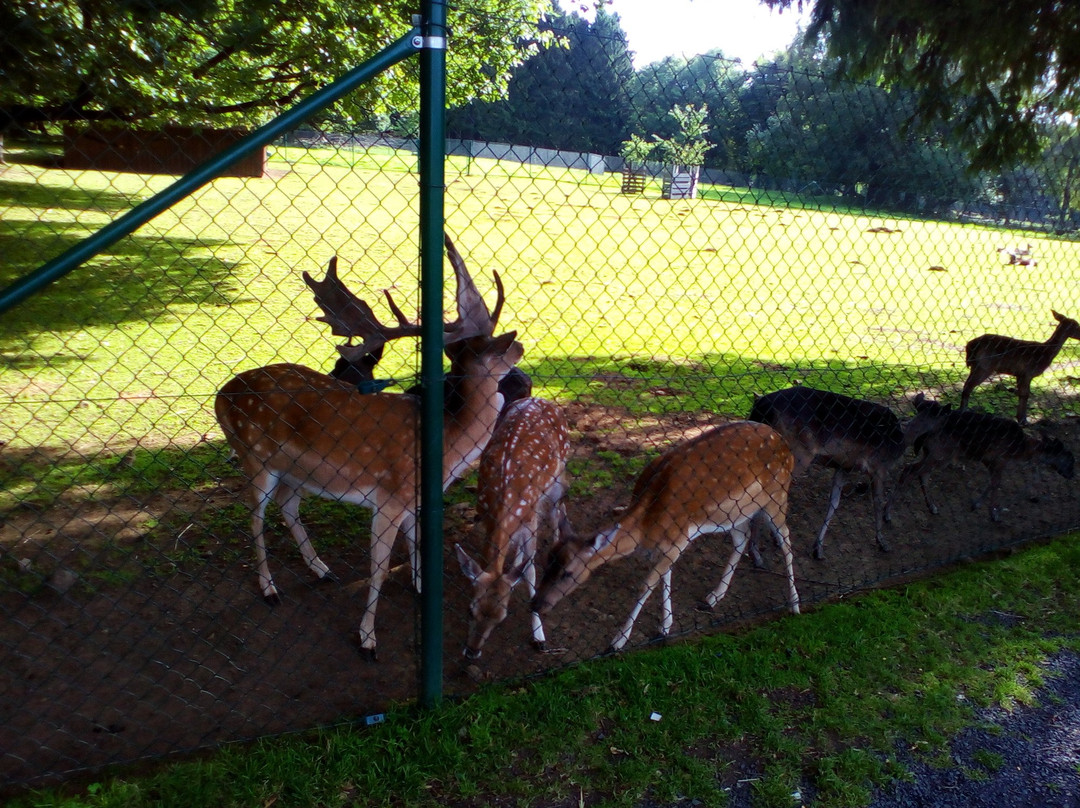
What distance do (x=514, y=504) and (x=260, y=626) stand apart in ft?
4.59

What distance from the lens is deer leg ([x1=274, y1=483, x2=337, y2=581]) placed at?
457cm

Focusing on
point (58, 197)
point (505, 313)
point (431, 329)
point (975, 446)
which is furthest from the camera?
point (505, 313)

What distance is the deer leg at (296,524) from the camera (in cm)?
457

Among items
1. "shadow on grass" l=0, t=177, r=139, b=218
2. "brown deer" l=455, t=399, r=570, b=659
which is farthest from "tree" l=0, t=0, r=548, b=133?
"shadow on grass" l=0, t=177, r=139, b=218

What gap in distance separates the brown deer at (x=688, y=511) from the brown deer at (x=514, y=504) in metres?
0.23

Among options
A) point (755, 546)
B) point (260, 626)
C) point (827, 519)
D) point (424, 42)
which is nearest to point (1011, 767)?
point (755, 546)

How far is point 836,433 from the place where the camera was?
17.6 feet

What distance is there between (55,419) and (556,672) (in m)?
4.67

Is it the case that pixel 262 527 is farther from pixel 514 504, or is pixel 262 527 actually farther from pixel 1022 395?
pixel 1022 395

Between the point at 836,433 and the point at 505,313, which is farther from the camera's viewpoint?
the point at 505,313

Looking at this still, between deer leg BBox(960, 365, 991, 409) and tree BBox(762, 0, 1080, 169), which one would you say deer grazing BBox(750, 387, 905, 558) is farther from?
deer leg BBox(960, 365, 991, 409)

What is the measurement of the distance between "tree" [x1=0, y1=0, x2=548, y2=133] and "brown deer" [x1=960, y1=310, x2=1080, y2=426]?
514 centimetres

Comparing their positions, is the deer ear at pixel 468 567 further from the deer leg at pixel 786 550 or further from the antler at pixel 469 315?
the deer leg at pixel 786 550

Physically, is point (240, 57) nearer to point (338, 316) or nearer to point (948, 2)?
point (338, 316)
